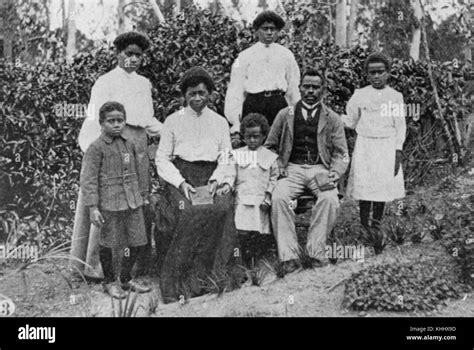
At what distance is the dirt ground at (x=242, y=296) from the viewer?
4.96 meters

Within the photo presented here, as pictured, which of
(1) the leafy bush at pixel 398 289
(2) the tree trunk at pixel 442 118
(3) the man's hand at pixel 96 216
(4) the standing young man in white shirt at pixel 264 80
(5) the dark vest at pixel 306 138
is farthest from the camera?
(2) the tree trunk at pixel 442 118

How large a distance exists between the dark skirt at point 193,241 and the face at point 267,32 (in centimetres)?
156

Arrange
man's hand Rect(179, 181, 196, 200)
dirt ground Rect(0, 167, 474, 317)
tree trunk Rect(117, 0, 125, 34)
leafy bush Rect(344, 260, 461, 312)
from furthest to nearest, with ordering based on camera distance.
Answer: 1. tree trunk Rect(117, 0, 125, 34)
2. man's hand Rect(179, 181, 196, 200)
3. dirt ground Rect(0, 167, 474, 317)
4. leafy bush Rect(344, 260, 461, 312)

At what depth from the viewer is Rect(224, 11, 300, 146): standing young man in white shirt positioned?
19.5 ft

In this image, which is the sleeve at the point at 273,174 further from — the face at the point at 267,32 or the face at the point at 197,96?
the face at the point at 267,32

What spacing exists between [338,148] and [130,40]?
2.02m

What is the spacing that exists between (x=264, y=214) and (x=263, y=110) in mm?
1013

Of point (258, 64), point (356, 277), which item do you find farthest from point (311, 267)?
point (258, 64)

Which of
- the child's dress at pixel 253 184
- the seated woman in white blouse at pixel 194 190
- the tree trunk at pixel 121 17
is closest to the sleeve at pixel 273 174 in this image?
the child's dress at pixel 253 184

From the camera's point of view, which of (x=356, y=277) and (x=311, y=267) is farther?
(x=311, y=267)

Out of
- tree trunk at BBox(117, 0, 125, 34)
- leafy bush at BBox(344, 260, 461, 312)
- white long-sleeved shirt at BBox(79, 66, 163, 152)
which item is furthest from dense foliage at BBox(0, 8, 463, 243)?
tree trunk at BBox(117, 0, 125, 34)

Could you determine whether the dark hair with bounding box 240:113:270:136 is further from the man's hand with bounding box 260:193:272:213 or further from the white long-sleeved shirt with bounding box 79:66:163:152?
the white long-sleeved shirt with bounding box 79:66:163:152
